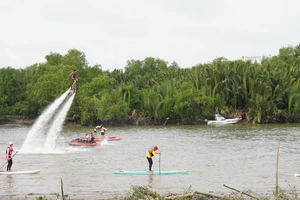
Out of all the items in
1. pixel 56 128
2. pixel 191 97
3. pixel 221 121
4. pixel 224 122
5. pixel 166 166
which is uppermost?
pixel 191 97

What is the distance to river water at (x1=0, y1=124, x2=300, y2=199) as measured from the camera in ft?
103

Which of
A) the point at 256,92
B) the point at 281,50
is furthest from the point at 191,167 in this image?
the point at 281,50

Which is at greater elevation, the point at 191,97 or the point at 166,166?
the point at 191,97

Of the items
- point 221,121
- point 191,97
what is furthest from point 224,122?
point 191,97

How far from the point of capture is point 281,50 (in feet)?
510

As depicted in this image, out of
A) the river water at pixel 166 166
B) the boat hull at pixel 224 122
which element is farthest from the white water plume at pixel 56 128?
the boat hull at pixel 224 122

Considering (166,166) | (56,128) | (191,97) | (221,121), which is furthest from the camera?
(191,97)

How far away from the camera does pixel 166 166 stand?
41.7 metres

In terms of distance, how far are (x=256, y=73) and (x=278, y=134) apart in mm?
34820

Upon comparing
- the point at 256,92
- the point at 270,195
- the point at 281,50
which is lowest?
the point at 270,195

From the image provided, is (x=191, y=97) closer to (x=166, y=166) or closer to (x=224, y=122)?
(x=224, y=122)

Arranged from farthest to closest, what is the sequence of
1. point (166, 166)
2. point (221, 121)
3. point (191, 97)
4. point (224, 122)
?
point (191, 97)
point (221, 121)
point (224, 122)
point (166, 166)

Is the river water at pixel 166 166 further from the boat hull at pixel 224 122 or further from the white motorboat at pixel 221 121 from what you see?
the white motorboat at pixel 221 121

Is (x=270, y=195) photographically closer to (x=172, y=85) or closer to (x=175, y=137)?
(x=175, y=137)
